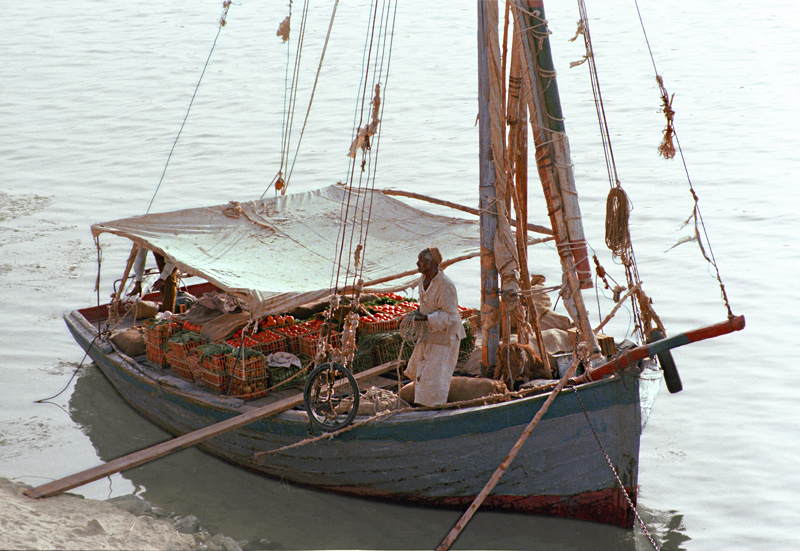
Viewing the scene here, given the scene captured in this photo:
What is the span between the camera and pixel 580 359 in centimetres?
746

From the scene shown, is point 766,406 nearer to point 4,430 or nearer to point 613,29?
point 4,430

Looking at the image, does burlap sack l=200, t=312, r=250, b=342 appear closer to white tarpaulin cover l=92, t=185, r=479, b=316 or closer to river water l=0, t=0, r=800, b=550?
white tarpaulin cover l=92, t=185, r=479, b=316

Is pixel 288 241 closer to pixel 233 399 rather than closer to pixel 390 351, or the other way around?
pixel 390 351

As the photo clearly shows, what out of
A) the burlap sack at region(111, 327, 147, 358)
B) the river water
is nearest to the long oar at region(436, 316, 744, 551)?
the river water

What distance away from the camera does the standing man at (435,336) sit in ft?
25.2

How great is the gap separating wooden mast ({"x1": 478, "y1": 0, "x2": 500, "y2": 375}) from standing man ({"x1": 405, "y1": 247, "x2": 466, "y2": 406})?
1.70 ft

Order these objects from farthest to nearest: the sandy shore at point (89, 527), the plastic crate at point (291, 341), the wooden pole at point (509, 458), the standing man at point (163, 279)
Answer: the standing man at point (163, 279) < the plastic crate at point (291, 341) < the wooden pole at point (509, 458) < the sandy shore at point (89, 527)

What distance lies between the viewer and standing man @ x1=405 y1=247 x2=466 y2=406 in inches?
303

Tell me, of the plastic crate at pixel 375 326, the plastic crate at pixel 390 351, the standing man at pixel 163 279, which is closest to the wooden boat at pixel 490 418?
the plastic crate at pixel 390 351

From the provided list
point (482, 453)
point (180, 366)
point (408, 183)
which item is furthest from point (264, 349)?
point (408, 183)

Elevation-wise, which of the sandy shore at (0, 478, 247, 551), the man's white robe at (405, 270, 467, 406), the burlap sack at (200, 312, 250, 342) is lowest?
the sandy shore at (0, 478, 247, 551)

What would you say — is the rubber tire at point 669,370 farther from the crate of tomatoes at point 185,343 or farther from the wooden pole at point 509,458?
A: the crate of tomatoes at point 185,343

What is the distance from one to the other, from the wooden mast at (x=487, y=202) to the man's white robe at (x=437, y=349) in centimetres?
52

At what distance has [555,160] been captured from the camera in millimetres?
7750
